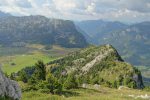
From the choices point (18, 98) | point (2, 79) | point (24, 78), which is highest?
point (2, 79)

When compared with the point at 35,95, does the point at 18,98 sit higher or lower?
higher

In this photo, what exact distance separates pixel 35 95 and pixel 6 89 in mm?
30068

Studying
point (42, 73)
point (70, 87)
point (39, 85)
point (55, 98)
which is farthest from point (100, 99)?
point (42, 73)

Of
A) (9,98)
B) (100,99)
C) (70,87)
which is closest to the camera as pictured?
(9,98)

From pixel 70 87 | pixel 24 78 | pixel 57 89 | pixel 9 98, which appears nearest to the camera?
pixel 9 98

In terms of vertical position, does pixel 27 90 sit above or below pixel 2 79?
below

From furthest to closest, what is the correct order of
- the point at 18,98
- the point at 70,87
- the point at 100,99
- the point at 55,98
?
1. the point at 70,87
2. the point at 100,99
3. the point at 55,98
4. the point at 18,98

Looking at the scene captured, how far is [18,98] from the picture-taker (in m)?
38.3

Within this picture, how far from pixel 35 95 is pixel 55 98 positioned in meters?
5.56

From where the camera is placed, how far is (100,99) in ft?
220

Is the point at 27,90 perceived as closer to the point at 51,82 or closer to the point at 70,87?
the point at 51,82

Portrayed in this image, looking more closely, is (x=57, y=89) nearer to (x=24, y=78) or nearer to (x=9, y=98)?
(x=9, y=98)

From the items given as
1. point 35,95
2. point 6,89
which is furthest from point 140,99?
point 6,89

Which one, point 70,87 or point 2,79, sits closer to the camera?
point 2,79
